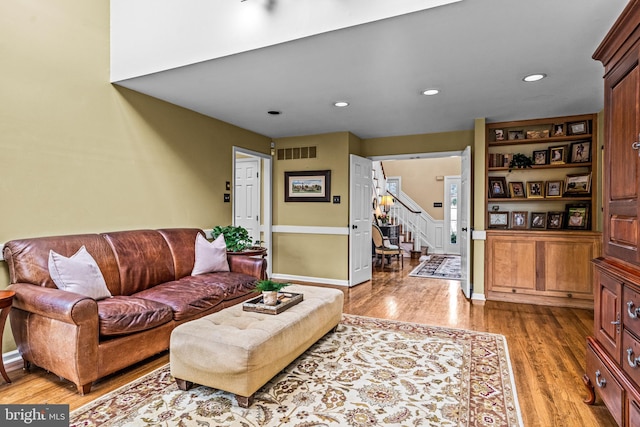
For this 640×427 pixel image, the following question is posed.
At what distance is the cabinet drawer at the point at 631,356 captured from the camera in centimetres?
154

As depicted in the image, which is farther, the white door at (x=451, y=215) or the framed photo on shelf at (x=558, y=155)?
the white door at (x=451, y=215)

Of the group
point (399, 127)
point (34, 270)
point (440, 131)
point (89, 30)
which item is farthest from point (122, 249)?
point (440, 131)

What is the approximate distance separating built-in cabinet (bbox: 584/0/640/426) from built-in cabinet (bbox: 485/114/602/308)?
8.02ft

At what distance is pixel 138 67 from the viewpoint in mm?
3123

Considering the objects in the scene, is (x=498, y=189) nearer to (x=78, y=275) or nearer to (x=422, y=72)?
(x=422, y=72)

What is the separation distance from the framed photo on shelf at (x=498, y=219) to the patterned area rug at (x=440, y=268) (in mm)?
1414

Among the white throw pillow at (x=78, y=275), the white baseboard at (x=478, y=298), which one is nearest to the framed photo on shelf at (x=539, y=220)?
the white baseboard at (x=478, y=298)

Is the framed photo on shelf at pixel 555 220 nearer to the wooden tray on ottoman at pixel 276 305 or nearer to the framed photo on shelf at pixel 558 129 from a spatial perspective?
the framed photo on shelf at pixel 558 129

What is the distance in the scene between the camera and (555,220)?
4.54 meters

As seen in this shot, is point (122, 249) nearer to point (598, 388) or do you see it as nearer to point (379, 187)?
point (598, 388)

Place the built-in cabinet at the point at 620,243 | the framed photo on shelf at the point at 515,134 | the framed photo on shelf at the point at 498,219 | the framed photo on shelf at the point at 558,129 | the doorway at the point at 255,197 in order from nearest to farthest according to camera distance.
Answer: the built-in cabinet at the point at 620,243 → the framed photo on shelf at the point at 558,129 → the framed photo on shelf at the point at 515,134 → the framed photo on shelf at the point at 498,219 → the doorway at the point at 255,197

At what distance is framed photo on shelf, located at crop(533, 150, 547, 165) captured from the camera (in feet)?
14.9

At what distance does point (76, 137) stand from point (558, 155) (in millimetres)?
5391

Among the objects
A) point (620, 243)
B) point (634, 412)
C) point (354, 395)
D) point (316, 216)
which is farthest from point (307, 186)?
point (634, 412)
